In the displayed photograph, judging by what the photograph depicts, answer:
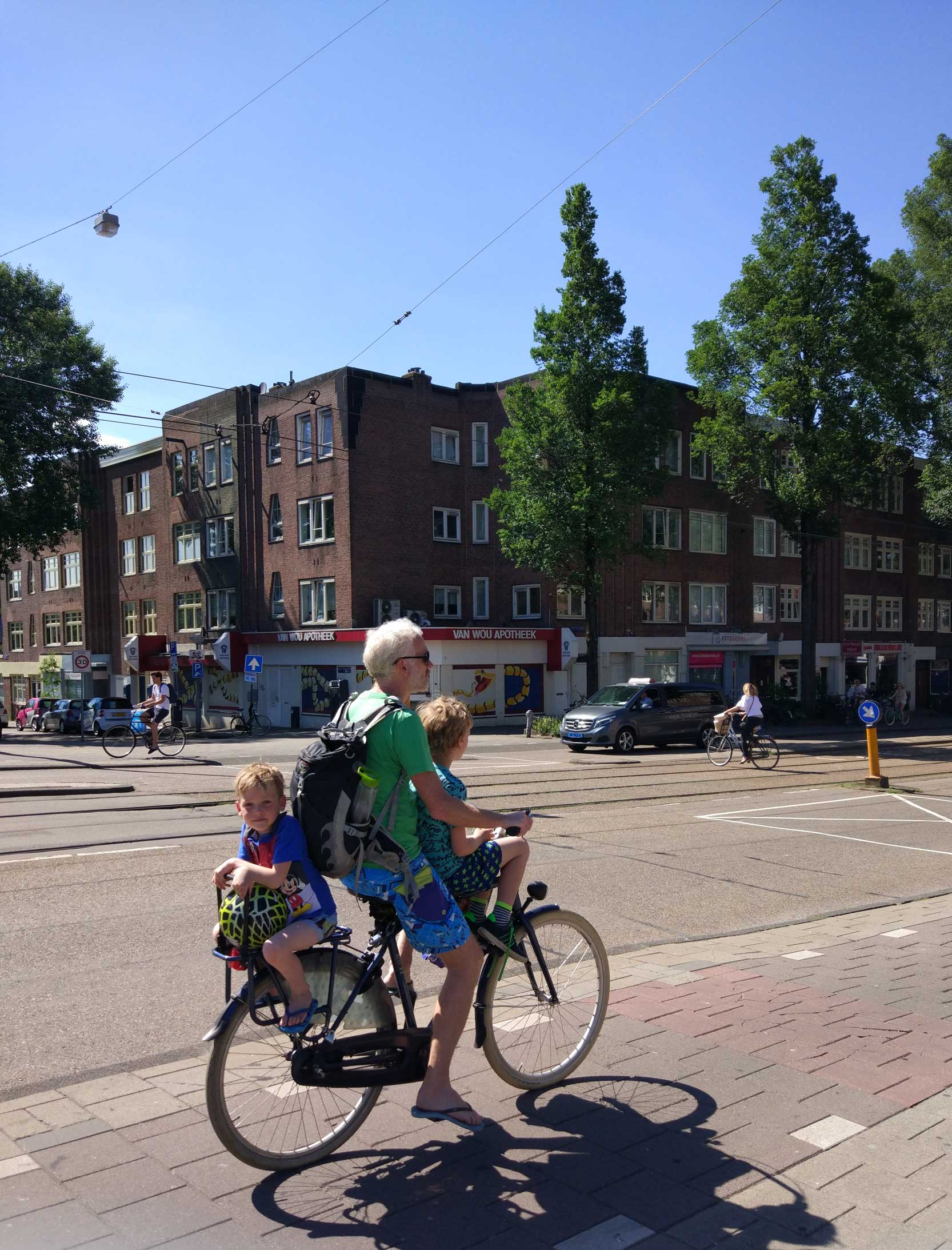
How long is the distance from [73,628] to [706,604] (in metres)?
32.2

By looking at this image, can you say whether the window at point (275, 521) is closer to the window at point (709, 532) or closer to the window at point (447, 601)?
the window at point (447, 601)

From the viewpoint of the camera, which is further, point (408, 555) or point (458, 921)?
point (408, 555)

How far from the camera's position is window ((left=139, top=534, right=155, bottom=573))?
4834 centimetres

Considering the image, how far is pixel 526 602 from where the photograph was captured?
40.2m

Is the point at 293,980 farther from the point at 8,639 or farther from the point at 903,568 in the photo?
the point at 8,639

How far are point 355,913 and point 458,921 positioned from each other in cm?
391

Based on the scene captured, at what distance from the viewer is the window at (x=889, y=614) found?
2057 inches

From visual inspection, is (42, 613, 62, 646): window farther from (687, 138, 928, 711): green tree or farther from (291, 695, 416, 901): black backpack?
(291, 695, 416, 901): black backpack

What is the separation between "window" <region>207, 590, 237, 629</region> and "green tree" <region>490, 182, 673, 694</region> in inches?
602

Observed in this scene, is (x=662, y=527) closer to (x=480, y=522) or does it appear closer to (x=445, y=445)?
(x=480, y=522)

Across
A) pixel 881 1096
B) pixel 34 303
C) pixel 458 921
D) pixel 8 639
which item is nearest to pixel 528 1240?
pixel 458 921

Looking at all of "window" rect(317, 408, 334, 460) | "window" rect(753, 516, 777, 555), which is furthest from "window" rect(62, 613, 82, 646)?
"window" rect(753, 516, 777, 555)

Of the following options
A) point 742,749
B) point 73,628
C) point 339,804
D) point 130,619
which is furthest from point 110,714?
point 339,804

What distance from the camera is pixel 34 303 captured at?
129ft
